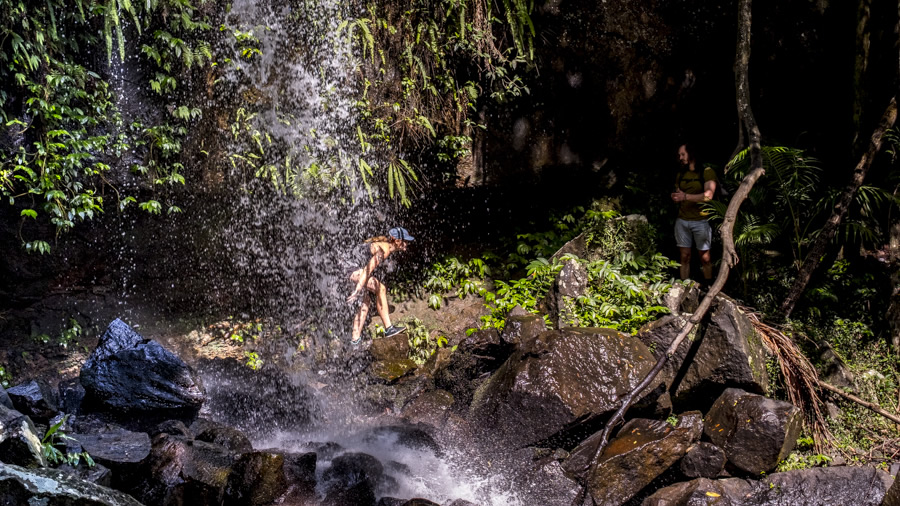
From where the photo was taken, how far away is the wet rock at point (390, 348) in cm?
680

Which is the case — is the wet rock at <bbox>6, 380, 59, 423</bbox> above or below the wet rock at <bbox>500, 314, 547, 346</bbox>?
above

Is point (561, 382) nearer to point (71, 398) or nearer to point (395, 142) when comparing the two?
point (395, 142)

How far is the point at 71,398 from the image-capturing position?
4.75m

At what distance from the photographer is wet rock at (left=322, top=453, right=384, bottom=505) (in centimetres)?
417

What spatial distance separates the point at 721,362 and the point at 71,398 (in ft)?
20.0

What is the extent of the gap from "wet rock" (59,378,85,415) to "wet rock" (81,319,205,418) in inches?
5.4

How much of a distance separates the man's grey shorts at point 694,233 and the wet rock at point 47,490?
6539mm

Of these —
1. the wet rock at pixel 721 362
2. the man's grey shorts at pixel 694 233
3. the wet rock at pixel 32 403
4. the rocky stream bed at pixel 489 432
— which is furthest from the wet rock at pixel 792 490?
the wet rock at pixel 32 403

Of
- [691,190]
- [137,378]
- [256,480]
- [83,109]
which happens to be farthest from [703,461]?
[83,109]

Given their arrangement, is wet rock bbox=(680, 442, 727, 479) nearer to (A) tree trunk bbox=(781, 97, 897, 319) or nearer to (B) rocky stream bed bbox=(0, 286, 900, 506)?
(B) rocky stream bed bbox=(0, 286, 900, 506)

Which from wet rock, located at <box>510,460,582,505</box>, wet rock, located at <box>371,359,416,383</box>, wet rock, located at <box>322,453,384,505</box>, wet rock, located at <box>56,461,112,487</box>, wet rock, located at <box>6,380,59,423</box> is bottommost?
wet rock, located at <box>371,359,416,383</box>

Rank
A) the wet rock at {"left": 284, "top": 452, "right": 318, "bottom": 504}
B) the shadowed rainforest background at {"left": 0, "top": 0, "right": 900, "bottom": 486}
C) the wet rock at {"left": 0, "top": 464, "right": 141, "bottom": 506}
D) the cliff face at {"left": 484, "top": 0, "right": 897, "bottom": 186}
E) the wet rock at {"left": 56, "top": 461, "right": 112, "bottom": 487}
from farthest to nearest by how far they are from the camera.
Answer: the cliff face at {"left": 484, "top": 0, "right": 897, "bottom": 186}, the shadowed rainforest background at {"left": 0, "top": 0, "right": 900, "bottom": 486}, the wet rock at {"left": 284, "top": 452, "right": 318, "bottom": 504}, the wet rock at {"left": 56, "top": 461, "right": 112, "bottom": 487}, the wet rock at {"left": 0, "top": 464, "right": 141, "bottom": 506}

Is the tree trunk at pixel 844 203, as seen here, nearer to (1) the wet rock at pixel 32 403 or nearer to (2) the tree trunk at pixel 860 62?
(2) the tree trunk at pixel 860 62

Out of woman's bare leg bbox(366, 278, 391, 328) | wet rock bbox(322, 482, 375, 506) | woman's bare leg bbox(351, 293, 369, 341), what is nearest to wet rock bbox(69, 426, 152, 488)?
wet rock bbox(322, 482, 375, 506)
